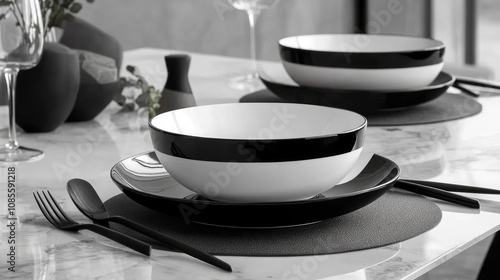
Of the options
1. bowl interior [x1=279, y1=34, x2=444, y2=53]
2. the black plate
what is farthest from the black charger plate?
bowl interior [x1=279, y1=34, x2=444, y2=53]

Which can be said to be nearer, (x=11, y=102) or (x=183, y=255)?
(x=183, y=255)

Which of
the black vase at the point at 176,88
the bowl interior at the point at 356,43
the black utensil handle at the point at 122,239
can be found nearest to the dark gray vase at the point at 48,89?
the black vase at the point at 176,88

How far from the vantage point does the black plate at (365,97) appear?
137cm

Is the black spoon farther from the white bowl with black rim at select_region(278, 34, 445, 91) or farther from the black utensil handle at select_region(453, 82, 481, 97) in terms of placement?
the black utensil handle at select_region(453, 82, 481, 97)

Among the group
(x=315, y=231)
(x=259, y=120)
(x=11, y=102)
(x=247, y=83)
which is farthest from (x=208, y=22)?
(x=315, y=231)

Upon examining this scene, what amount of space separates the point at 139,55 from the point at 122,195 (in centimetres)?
130

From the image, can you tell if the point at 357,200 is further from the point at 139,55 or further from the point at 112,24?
the point at 112,24

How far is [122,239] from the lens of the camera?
0.79m

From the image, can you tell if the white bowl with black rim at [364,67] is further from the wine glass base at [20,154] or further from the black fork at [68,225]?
the black fork at [68,225]

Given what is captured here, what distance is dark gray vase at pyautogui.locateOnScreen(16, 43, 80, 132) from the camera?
1.34 m

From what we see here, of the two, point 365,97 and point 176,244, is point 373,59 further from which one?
point 176,244

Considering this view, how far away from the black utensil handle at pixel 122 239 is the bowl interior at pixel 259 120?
182mm

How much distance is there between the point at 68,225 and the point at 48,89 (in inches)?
21.0

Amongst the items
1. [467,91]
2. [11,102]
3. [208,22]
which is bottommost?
[208,22]
